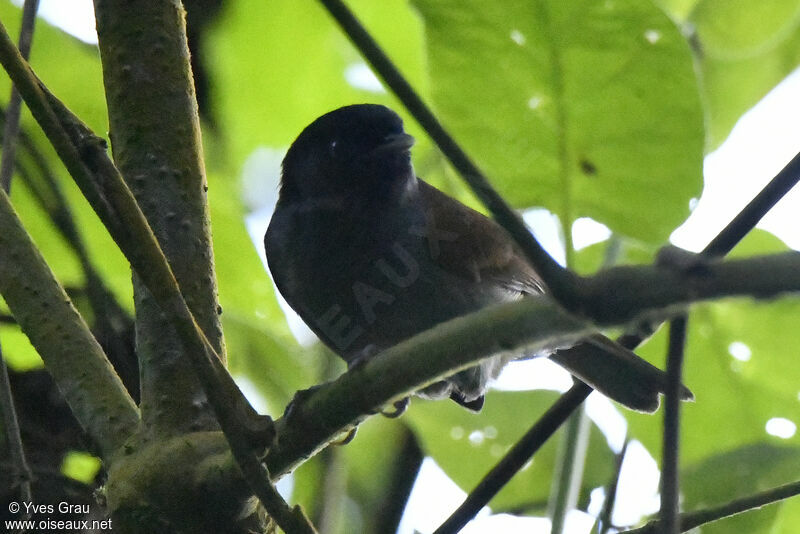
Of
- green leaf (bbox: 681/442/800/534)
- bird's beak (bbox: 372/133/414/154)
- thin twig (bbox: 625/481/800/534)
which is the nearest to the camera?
thin twig (bbox: 625/481/800/534)

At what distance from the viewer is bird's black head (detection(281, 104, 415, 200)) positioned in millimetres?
2326

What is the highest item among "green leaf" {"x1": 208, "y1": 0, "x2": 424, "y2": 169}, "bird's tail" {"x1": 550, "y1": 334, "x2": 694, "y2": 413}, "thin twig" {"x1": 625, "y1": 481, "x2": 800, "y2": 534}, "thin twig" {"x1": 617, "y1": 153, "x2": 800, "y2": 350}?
"green leaf" {"x1": 208, "y1": 0, "x2": 424, "y2": 169}

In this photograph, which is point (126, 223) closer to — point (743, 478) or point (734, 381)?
point (743, 478)

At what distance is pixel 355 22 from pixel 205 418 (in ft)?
2.39

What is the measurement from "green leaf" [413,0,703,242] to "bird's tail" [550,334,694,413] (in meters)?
0.41

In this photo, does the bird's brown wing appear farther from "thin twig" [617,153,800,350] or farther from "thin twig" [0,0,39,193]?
"thin twig" [617,153,800,350]

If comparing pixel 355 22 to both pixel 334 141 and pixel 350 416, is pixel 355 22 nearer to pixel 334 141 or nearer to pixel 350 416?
pixel 350 416

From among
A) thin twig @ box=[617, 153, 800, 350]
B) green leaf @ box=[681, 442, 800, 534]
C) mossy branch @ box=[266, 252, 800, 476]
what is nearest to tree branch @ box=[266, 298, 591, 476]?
mossy branch @ box=[266, 252, 800, 476]

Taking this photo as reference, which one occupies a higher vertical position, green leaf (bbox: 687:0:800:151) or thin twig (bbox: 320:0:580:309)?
green leaf (bbox: 687:0:800:151)

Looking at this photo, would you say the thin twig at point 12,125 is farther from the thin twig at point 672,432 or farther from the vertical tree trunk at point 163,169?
the thin twig at point 672,432

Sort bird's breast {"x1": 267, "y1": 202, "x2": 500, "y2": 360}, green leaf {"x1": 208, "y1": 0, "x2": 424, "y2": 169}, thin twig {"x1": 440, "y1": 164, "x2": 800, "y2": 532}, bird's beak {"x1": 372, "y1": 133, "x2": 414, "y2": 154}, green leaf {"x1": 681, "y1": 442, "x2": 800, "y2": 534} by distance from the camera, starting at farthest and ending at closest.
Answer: bird's beak {"x1": 372, "y1": 133, "x2": 414, "y2": 154} → bird's breast {"x1": 267, "y1": 202, "x2": 500, "y2": 360} → green leaf {"x1": 208, "y1": 0, "x2": 424, "y2": 169} → green leaf {"x1": 681, "y1": 442, "x2": 800, "y2": 534} → thin twig {"x1": 440, "y1": 164, "x2": 800, "y2": 532}

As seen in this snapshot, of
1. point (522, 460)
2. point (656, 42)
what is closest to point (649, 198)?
point (656, 42)

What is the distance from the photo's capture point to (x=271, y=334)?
186cm

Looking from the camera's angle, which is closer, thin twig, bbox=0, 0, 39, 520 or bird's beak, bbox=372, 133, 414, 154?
thin twig, bbox=0, 0, 39, 520
